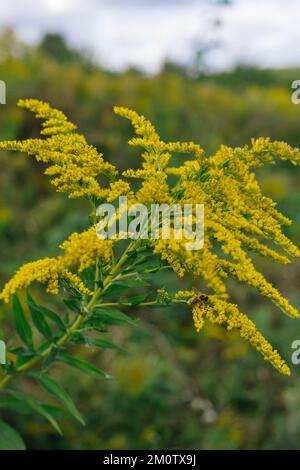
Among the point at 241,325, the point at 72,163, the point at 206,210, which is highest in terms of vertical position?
the point at 72,163

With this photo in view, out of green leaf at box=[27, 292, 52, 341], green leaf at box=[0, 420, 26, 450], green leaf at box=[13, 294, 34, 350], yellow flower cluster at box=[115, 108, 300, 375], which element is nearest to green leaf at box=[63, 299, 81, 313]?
green leaf at box=[27, 292, 52, 341]

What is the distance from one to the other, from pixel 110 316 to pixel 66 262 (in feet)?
1.49

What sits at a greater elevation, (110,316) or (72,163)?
(72,163)

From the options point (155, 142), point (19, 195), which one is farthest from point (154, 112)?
point (155, 142)

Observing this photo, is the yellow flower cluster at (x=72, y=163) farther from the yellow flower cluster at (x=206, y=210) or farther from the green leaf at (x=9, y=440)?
the green leaf at (x=9, y=440)

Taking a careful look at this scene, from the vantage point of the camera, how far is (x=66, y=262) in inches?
67.4

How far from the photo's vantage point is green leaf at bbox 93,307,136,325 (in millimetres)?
2100

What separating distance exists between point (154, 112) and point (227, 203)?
7403mm

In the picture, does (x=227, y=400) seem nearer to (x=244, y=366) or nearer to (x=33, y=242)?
(x=244, y=366)

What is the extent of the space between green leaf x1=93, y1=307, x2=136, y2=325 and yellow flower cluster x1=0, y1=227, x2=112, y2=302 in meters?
0.29

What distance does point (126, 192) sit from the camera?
195cm

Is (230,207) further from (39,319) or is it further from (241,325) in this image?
(39,319)

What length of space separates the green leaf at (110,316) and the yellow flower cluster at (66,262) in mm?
293

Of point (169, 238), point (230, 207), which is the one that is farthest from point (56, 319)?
point (230, 207)
